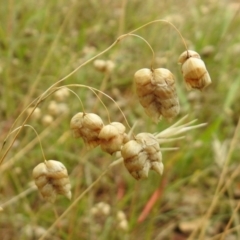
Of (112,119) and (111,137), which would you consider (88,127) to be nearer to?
(111,137)

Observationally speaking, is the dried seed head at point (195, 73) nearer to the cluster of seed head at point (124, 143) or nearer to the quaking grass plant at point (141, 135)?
the quaking grass plant at point (141, 135)

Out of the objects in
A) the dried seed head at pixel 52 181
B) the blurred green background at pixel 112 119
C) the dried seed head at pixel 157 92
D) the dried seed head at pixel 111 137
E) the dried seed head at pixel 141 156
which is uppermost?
the dried seed head at pixel 157 92

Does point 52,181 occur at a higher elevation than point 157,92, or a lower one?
lower

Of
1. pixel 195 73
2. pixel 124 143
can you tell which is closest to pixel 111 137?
pixel 124 143

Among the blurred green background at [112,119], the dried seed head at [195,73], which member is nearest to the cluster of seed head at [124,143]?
the dried seed head at [195,73]

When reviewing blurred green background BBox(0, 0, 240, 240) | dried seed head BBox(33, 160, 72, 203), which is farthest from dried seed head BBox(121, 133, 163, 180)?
blurred green background BBox(0, 0, 240, 240)

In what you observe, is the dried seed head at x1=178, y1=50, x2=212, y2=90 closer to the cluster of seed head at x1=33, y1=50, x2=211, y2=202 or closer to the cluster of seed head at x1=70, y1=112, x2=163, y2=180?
the cluster of seed head at x1=33, y1=50, x2=211, y2=202

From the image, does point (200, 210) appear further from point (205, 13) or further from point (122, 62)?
point (205, 13)
